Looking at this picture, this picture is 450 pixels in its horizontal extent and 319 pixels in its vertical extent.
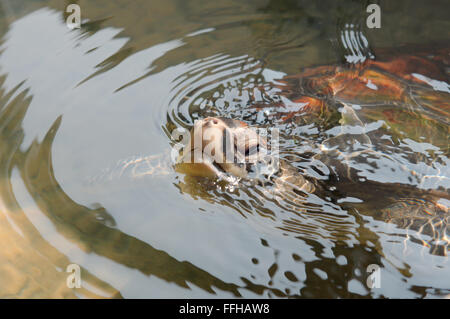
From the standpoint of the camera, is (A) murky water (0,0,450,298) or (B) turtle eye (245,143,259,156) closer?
(A) murky water (0,0,450,298)

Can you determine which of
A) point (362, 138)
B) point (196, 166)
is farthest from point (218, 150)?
point (362, 138)

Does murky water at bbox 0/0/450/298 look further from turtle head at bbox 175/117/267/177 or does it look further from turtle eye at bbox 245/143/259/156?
turtle eye at bbox 245/143/259/156

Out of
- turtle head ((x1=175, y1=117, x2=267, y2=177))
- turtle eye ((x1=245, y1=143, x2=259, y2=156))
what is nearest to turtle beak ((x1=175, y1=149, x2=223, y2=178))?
turtle head ((x1=175, y1=117, x2=267, y2=177))

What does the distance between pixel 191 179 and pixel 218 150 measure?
301mm

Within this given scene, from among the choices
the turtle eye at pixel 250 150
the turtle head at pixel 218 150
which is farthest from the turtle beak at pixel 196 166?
the turtle eye at pixel 250 150

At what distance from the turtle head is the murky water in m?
0.12

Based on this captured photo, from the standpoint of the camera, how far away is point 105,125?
3330 mm

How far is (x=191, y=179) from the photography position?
2.89m

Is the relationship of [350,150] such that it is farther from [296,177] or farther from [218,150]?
[218,150]

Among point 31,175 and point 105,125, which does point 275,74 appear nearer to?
point 105,125

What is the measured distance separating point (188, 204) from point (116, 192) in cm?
49

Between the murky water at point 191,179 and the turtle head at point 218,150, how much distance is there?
0.38 ft

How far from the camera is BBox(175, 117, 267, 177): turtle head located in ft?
8.89
